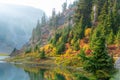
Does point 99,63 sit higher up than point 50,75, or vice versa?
point 99,63

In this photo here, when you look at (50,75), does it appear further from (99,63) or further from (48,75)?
(99,63)

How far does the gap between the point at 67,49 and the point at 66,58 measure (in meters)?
22.4

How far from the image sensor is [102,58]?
71688mm

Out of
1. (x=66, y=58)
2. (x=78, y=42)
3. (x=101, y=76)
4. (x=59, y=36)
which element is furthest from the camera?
(x=59, y=36)

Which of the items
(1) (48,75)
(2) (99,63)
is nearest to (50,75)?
(1) (48,75)

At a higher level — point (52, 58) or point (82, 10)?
point (82, 10)

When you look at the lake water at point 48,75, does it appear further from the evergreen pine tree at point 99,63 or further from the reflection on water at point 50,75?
the evergreen pine tree at point 99,63

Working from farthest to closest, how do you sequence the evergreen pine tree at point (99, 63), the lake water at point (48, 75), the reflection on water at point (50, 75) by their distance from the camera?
the lake water at point (48, 75) < the reflection on water at point (50, 75) < the evergreen pine tree at point (99, 63)

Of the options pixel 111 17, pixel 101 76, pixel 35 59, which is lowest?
pixel 35 59

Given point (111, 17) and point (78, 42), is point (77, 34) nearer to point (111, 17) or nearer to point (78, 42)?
point (78, 42)

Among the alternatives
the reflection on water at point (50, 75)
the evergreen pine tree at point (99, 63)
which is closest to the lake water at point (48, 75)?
the reflection on water at point (50, 75)

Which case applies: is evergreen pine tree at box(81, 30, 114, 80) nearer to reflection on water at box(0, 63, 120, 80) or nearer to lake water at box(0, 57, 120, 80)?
reflection on water at box(0, 63, 120, 80)

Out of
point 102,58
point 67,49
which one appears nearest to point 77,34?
point 67,49

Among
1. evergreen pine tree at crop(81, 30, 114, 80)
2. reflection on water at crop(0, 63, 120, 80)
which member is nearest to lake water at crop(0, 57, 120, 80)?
reflection on water at crop(0, 63, 120, 80)
